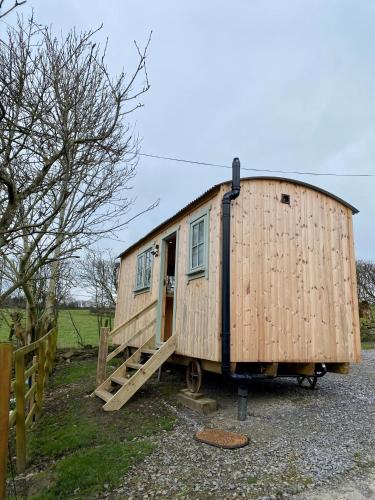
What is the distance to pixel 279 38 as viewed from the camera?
867cm

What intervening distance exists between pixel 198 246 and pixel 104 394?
2.96 meters

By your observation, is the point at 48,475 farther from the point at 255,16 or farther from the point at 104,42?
the point at 255,16

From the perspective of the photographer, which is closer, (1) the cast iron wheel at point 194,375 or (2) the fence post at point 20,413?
(2) the fence post at point 20,413

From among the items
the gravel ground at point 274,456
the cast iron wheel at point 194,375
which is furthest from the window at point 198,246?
the gravel ground at point 274,456

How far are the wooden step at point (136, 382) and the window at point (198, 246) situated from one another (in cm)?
147

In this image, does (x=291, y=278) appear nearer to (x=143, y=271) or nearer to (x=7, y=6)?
(x=143, y=271)

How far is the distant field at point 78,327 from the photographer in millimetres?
15476

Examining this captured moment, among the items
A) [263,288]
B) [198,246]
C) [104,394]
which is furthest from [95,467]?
[198,246]

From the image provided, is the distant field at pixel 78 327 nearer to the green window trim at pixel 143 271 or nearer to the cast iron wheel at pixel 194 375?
the green window trim at pixel 143 271

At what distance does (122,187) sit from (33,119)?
2.35 metres

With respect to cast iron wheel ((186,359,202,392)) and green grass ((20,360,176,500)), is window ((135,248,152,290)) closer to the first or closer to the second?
cast iron wheel ((186,359,202,392))

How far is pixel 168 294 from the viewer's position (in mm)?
8984

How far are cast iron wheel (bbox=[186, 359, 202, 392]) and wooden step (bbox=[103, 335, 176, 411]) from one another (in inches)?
19.6

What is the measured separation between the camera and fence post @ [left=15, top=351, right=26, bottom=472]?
12.6ft
